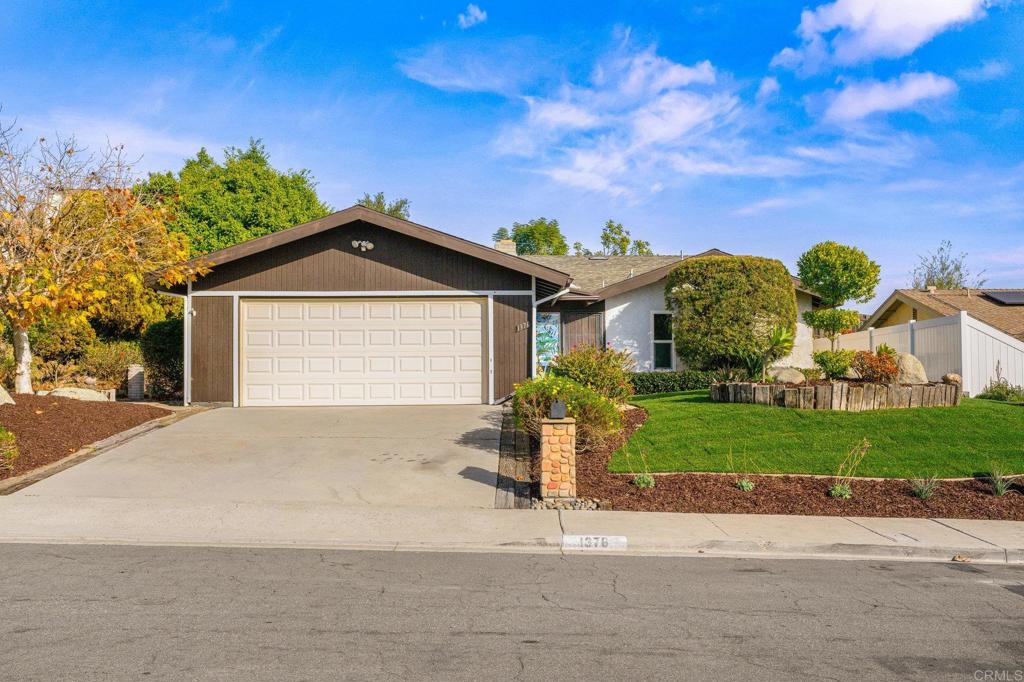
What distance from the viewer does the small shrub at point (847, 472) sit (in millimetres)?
8677

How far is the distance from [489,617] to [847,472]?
21.2ft

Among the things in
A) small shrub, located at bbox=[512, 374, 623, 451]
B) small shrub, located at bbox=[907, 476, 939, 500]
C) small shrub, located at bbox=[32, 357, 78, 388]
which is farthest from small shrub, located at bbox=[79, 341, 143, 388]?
small shrub, located at bbox=[907, 476, 939, 500]

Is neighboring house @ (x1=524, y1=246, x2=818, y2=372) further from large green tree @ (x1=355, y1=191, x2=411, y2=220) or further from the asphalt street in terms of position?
large green tree @ (x1=355, y1=191, x2=411, y2=220)

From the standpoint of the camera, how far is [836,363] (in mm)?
13344

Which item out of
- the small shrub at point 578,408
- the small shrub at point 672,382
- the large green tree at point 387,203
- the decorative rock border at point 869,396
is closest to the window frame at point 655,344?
the small shrub at point 672,382

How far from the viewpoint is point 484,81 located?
18141 mm

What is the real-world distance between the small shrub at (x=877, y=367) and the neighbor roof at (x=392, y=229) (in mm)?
5898

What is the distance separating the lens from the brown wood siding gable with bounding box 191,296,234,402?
15602 millimetres

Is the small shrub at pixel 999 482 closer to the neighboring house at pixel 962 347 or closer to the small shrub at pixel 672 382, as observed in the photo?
the neighboring house at pixel 962 347

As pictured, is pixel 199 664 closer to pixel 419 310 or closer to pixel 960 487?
pixel 960 487

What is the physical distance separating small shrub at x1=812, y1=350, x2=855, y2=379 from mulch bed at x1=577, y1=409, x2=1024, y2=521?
4435 millimetres

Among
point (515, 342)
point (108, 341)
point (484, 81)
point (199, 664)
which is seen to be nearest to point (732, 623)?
point (199, 664)

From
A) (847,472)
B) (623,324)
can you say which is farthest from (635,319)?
(847,472)

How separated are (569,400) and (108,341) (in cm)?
1434
